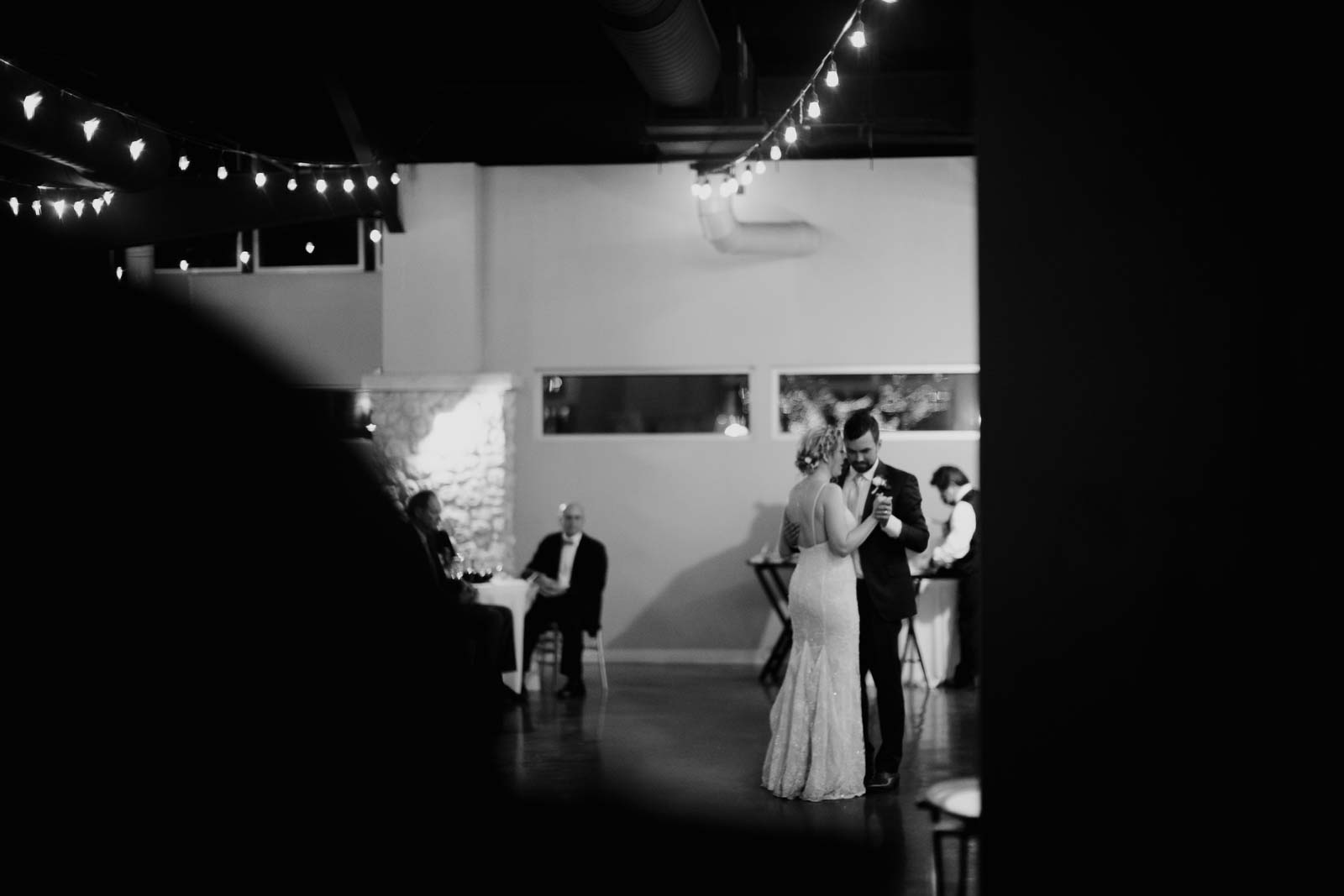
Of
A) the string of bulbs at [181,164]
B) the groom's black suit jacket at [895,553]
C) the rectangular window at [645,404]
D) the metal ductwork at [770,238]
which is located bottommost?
the groom's black suit jacket at [895,553]

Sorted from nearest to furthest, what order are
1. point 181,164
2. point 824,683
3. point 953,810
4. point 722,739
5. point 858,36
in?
point 953,810
point 824,683
point 858,36
point 722,739
point 181,164

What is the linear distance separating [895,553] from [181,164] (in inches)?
239

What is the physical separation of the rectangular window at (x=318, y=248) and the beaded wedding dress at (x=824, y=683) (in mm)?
7126

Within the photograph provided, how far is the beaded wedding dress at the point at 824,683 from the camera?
495cm

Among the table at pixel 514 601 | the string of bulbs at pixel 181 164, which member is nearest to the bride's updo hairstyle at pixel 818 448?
the table at pixel 514 601

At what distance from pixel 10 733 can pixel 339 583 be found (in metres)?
0.08

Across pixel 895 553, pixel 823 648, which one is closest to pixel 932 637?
pixel 895 553

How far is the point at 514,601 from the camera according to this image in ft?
25.9

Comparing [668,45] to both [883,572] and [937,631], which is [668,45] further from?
[937,631]

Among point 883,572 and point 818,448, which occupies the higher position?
point 818,448

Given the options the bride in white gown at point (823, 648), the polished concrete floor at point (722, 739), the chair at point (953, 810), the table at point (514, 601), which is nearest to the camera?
the chair at point (953, 810)

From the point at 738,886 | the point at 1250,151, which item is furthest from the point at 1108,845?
the point at 738,886

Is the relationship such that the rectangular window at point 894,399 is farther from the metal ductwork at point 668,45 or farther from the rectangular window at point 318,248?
the rectangular window at point 318,248

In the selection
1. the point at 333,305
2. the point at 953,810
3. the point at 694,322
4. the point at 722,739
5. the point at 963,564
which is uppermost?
the point at 333,305
